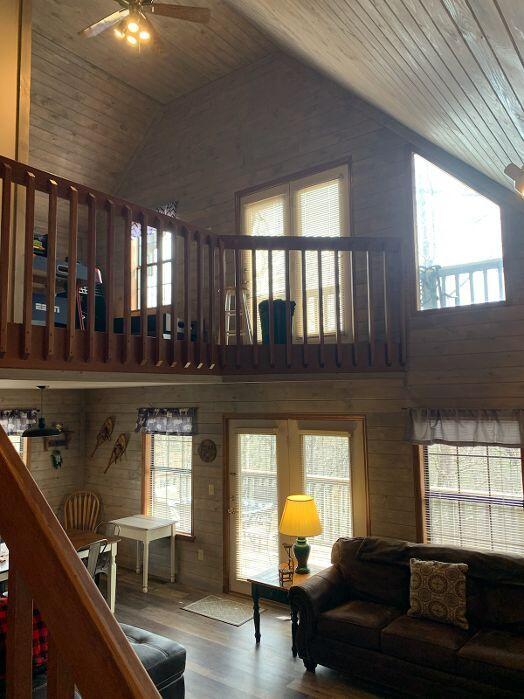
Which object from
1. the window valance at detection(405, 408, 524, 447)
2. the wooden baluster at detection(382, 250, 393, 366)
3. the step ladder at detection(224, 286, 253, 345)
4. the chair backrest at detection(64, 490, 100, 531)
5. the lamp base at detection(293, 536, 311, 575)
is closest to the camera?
the window valance at detection(405, 408, 524, 447)

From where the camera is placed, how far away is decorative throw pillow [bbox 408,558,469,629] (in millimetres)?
3986

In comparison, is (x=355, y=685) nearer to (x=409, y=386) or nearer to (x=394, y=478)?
(x=394, y=478)

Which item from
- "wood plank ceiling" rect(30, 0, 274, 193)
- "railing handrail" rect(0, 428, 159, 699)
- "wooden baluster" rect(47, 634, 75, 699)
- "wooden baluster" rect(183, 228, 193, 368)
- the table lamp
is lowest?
the table lamp

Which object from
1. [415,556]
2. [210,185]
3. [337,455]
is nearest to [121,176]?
[210,185]

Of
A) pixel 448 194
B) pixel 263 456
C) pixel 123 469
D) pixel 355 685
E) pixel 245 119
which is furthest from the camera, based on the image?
pixel 123 469

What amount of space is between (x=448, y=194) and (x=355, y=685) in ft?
14.0

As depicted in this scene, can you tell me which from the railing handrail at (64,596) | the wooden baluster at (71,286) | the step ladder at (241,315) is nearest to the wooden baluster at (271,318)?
the step ladder at (241,315)

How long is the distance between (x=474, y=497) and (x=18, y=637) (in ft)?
14.7

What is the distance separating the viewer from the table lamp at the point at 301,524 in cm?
481

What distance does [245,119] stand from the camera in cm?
644

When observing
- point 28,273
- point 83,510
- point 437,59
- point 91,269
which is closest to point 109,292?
point 91,269

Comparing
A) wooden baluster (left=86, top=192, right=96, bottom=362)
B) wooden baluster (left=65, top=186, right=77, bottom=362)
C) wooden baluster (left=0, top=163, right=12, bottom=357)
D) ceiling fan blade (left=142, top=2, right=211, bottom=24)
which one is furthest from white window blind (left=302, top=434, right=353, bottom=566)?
ceiling fan blade (left=142, top=2, right=211, bottom=24)

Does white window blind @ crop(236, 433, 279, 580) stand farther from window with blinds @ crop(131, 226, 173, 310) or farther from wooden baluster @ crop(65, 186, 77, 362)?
wooden baluster @ crop(65, 186, 77, 362)

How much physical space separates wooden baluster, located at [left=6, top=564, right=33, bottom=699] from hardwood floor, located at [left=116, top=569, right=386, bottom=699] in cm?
378
